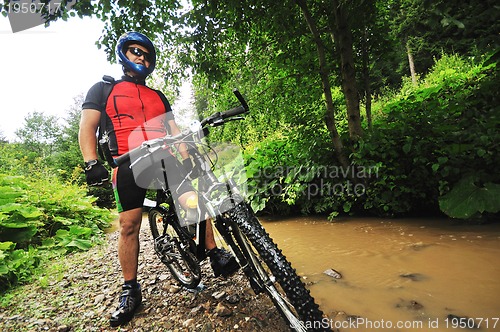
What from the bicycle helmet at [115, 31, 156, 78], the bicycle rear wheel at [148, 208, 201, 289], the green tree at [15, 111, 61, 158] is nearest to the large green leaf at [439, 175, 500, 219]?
the bicycle rear wheel at [148, 208, 201, 289]

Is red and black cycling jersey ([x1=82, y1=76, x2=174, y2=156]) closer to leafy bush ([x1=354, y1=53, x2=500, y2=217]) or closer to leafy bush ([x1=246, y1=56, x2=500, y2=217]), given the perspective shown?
leafy bush ([x1=246, y1=56, x2=500, y2=217])

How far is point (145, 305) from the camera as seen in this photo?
2.34m

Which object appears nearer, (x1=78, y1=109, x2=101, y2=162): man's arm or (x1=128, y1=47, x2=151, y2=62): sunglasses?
(x1=78, y1=109, x2=101, y2=162): man's arm

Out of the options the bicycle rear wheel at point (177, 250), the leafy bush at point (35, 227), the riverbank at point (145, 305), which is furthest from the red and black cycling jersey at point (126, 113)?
the leafy bush at point (35, 227)

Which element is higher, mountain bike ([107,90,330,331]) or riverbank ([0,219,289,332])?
mountain bike ([107,90,330,331])

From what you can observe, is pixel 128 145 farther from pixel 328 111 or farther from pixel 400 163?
pixel 400 163

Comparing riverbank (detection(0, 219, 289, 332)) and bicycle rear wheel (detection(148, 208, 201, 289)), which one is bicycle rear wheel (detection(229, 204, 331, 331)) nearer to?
riverbank (detection(0, 219, 289, 332))

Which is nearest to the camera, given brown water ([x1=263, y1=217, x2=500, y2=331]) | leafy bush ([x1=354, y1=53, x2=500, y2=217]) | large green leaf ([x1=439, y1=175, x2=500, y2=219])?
brown water ([x1=263, y1=217, x2=500, y2=331])

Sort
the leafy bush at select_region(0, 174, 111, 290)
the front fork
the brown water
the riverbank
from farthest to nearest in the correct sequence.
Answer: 1. the leafy bush at select_region(0, 174, 111, 290)
2. the riverbank
3. the brown water
4. the front fork

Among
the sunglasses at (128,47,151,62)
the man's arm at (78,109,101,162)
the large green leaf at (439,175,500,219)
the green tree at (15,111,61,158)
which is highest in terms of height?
the green tree at (15,111,61,158)

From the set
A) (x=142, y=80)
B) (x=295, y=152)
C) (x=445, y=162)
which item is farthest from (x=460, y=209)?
(x=142, y=80)

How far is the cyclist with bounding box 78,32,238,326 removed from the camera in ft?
6.77

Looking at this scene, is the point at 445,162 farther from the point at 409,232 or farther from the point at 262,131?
the point at 262,131

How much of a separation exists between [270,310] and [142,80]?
2.28 metres
